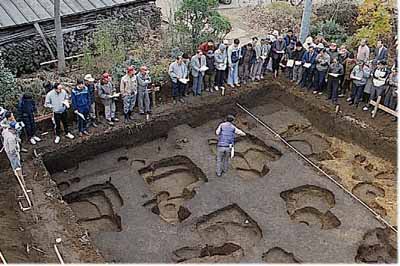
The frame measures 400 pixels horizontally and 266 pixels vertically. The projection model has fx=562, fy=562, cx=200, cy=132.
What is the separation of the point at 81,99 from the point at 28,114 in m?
1.21

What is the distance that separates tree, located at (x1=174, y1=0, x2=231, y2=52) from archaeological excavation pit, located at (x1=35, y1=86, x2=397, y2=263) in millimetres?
2970

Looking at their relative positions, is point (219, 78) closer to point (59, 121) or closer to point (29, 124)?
point (59, 121)

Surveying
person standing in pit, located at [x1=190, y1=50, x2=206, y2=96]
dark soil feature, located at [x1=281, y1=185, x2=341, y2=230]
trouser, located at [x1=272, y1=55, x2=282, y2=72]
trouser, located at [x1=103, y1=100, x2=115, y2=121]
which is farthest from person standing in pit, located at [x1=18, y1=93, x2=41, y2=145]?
trouser, located at [x1=272, y1=55, x2=282, y2=72]

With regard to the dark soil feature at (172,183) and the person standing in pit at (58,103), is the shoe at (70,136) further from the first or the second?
the dark soil feature at (172,183)

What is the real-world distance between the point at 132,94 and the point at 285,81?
4.70m

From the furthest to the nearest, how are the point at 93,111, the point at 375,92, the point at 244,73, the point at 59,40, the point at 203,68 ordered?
the point at 244,73
the point at 59,40
the point at 203,68
the point at 375,92
the point at 93,111

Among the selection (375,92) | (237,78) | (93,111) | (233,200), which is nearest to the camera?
(233,200)

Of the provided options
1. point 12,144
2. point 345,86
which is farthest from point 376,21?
point 12,144

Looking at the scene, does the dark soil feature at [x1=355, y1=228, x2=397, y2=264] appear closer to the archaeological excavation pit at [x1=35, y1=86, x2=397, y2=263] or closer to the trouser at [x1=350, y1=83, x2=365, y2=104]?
the archaeological excavation pit at [x1=35, y1=86, x2=397, y2=263]

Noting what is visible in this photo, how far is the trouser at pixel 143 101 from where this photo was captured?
1395cm

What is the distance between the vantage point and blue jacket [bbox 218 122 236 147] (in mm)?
12031

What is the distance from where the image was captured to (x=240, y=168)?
524 inches

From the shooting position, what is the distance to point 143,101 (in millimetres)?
14234

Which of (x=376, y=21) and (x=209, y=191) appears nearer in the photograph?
(x=209, y=191)
